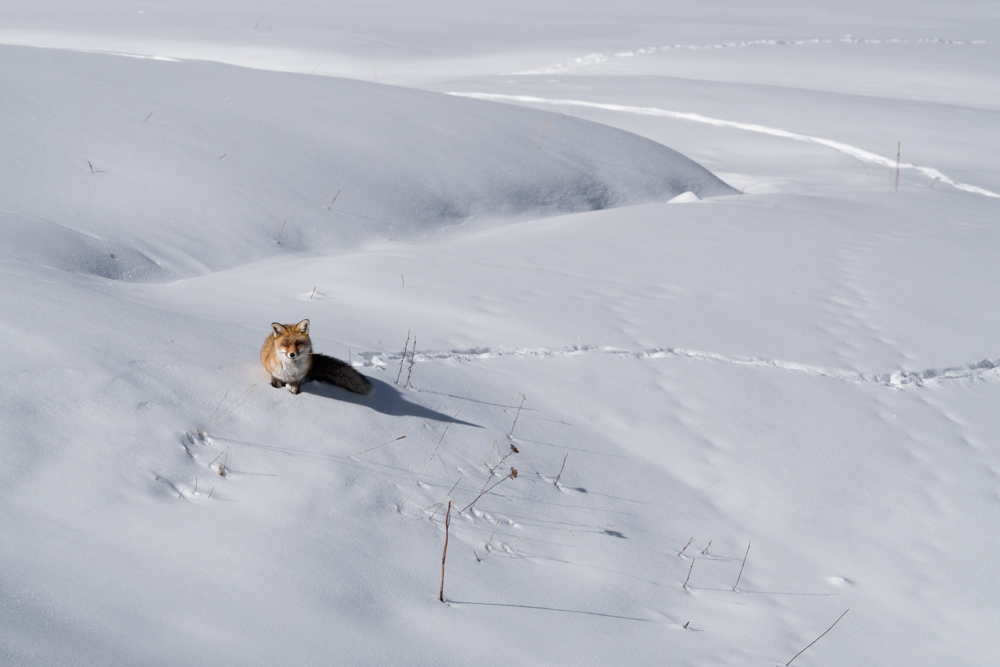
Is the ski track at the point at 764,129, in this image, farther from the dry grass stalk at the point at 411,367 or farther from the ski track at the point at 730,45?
the dry grass stalk at the point at 411,367

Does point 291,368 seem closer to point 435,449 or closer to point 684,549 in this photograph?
point 435,449

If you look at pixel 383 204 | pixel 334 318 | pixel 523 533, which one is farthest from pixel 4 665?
pixel 383 204

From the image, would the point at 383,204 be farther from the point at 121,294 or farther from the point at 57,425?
the point at 57,425

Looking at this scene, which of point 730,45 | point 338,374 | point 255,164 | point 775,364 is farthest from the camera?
point 730,45

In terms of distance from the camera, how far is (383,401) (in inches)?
136

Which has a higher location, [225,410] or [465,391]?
[225,410]

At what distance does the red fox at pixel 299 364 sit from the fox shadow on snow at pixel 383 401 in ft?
0.11

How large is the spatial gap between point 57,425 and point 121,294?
5.23 ft

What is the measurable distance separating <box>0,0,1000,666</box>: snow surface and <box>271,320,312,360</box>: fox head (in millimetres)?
249

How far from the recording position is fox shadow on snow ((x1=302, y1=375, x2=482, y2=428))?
339 cm

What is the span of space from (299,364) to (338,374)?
22cm

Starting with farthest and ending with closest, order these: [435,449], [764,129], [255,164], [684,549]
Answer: [764,129], [255,164], [435,449], [684,549]

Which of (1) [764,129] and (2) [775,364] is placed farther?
(1) [764,129]

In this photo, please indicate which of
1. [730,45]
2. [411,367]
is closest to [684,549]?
[411,367]
